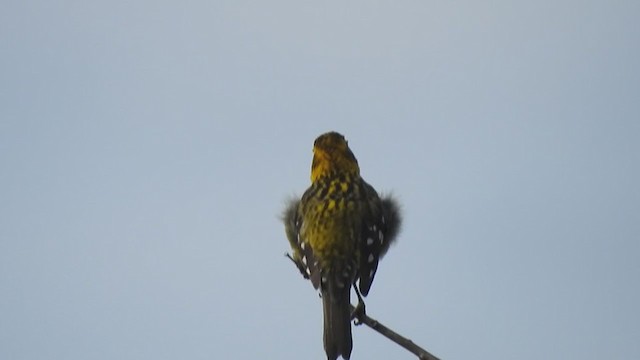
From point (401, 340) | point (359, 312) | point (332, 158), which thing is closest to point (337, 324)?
point (359, 312)

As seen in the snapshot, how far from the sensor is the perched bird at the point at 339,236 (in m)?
9.19

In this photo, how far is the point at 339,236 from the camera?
9.47 meters

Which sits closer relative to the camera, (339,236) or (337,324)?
(337,324)

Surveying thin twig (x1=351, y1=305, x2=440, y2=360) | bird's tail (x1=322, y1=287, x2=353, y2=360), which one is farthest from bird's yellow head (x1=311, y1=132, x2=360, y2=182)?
thin twig (x1=351, y1=305, x2=440, y2=360)

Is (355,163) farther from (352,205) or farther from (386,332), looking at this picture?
(386,332)

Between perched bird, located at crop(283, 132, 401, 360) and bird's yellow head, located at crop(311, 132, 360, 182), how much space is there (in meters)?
0.04

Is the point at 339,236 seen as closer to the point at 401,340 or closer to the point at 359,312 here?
the point at 359,312

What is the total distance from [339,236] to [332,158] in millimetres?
1179

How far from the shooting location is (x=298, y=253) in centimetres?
976

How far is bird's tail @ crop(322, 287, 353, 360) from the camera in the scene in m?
8.49

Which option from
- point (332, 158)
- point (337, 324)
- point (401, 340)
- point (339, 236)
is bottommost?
point (401, 340)

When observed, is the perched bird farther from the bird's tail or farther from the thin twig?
the thin twig

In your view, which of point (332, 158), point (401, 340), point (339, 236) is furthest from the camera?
point (332, 158)

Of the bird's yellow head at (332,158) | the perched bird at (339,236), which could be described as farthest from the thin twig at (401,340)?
the bird's yellow head at (332,158)
